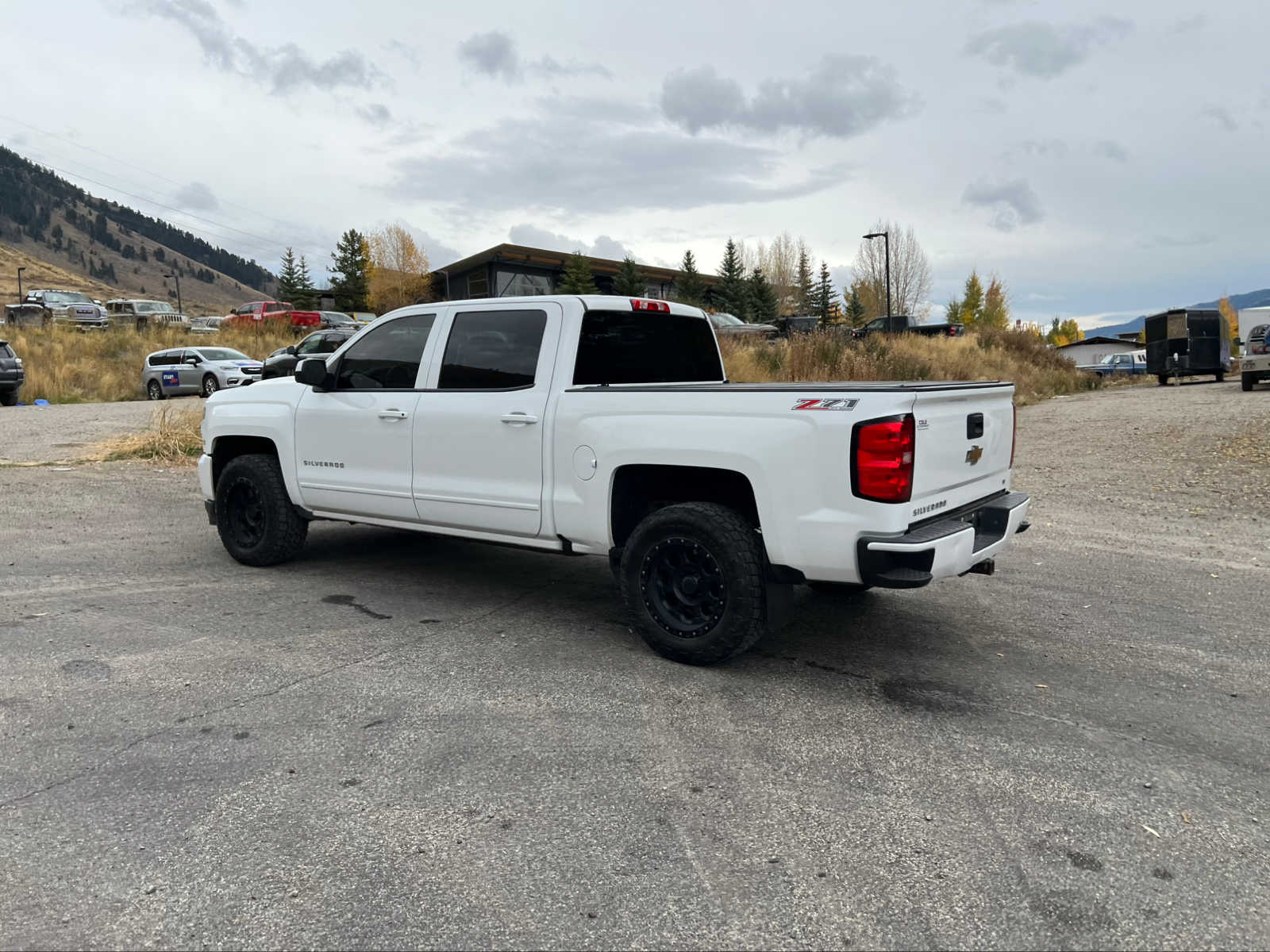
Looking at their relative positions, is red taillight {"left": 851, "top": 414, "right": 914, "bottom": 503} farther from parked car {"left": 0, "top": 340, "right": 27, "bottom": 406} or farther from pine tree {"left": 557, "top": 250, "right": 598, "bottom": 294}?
pine tree {"left": 557, "top": 250, "right": 598, "bottom": 294}

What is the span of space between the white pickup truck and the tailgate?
0.02 meters

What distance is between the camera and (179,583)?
245 inches

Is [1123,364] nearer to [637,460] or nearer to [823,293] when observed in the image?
[823,293]

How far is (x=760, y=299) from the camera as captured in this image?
6375 centimetres

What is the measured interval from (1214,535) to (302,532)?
741 centimetres

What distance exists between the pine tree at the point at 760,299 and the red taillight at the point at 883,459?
195ft

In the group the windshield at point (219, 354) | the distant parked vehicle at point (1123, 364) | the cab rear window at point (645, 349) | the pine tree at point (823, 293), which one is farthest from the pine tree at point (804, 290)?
the cab rear window at point (645, 349)

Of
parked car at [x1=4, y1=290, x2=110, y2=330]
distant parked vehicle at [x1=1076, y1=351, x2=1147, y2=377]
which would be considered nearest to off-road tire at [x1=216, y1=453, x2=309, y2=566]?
parked car at [x1=4, y1=290, x2=110, y2=330]

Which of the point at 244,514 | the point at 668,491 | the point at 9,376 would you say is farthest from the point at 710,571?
the point at 9,376

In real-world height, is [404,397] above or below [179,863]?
above

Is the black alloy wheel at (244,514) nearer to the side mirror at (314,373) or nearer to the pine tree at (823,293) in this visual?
the side mirror at (314,373)

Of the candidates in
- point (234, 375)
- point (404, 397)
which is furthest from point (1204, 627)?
point (234, 375)

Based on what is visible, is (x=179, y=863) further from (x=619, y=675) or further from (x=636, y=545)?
(x=636, y=545)

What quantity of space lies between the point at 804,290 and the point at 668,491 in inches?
2871
